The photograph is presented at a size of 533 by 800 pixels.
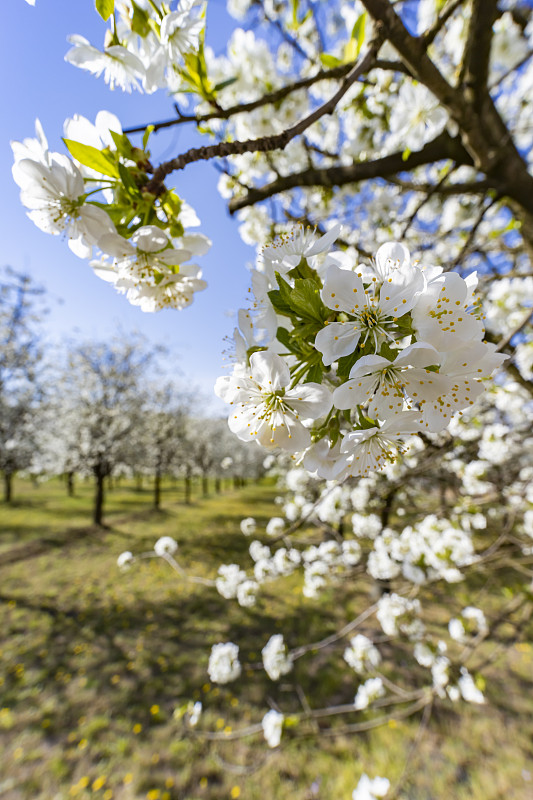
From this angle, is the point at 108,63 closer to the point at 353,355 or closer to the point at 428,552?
the point at 353,355

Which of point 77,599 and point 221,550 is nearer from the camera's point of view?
point 77,599

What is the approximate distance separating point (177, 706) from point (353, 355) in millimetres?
4884

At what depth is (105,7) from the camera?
68 cm

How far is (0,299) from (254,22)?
455 inches

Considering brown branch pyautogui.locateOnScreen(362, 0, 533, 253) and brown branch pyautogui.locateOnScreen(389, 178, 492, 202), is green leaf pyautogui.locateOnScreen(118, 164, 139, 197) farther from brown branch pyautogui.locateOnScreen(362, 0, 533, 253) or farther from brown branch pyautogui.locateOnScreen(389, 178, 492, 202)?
brown branch pyautogui.locateOnScreen(389, 178, 492, 202)

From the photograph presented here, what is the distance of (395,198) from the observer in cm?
299

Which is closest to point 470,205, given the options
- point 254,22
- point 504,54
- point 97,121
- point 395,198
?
point 395,198

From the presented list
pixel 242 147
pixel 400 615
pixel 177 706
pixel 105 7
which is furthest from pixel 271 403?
pixel 177 706

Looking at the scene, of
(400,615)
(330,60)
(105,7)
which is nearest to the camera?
(105,7)

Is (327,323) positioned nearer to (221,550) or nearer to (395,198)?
(395,198)

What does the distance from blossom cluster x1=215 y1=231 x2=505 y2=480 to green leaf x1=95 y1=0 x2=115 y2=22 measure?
1.94 feet

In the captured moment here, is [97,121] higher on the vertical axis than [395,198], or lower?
lower

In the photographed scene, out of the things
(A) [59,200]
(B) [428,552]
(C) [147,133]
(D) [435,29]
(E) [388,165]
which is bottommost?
(B) [428,552]

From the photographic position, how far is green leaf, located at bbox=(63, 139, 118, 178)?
67 cm
